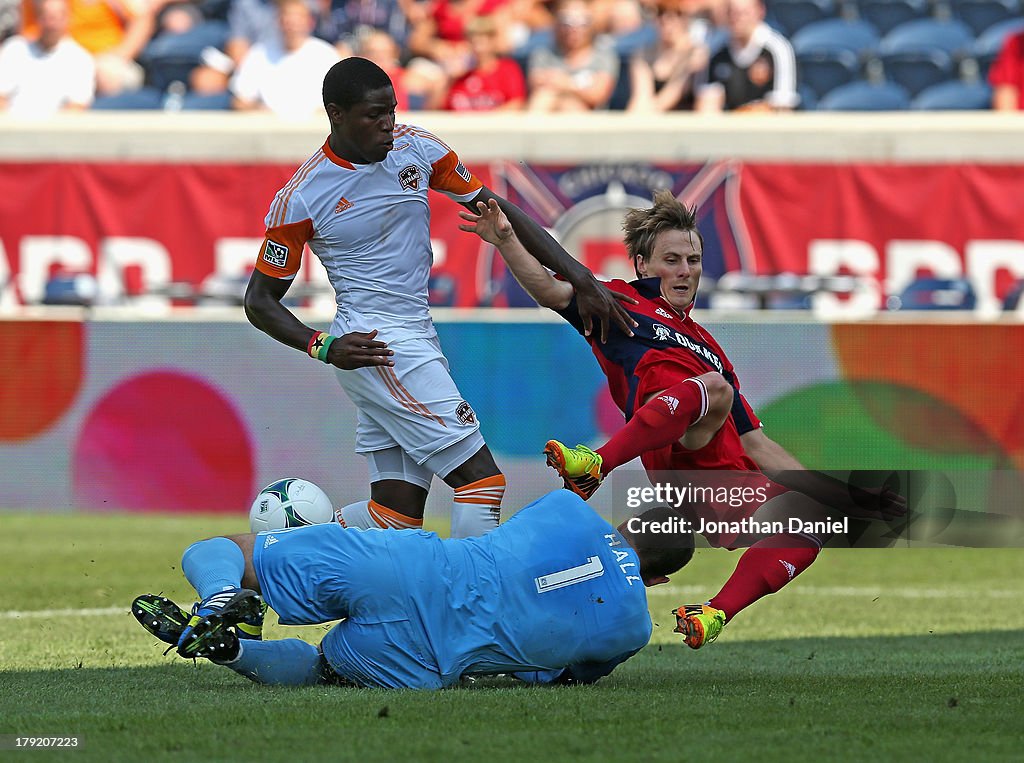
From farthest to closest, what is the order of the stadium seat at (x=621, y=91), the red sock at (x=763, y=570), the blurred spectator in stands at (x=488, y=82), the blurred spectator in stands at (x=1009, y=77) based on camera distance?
the stadium seat at (x=621, y=91), the blurred spectator in stands at (x=488, y=82), the blurred spectator in stands at (x=1009, y=77), the red sock at (x=763, y=570)

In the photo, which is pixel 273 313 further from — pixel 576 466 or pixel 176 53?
pixel 176 53

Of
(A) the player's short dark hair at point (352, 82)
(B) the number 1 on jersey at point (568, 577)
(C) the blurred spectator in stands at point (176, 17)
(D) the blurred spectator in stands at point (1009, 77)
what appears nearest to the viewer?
(B) the number 1 on jersey at point (568, 577)

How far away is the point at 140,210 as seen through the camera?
14.2 meters

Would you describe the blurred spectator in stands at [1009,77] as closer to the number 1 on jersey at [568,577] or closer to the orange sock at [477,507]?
the orange sock at [477,507]

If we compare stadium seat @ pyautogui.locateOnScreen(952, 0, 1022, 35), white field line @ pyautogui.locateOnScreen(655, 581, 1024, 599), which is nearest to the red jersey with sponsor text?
white field line @ pyautogui.locateOnScreen(655, 581, 1024, 599)

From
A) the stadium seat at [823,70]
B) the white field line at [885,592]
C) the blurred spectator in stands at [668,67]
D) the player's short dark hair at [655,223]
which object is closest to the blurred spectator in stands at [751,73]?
the blurred spectator in stands at [668,67]

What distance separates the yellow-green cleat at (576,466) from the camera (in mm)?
5328

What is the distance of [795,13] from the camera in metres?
15.9

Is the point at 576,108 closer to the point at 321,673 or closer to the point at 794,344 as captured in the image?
the point at 794,344

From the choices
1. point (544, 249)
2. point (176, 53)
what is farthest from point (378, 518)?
point (176, 53)

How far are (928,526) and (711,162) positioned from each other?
21.8 ft

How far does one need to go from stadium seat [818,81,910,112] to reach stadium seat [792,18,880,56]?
637mm

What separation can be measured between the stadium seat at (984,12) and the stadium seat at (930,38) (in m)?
0.11
